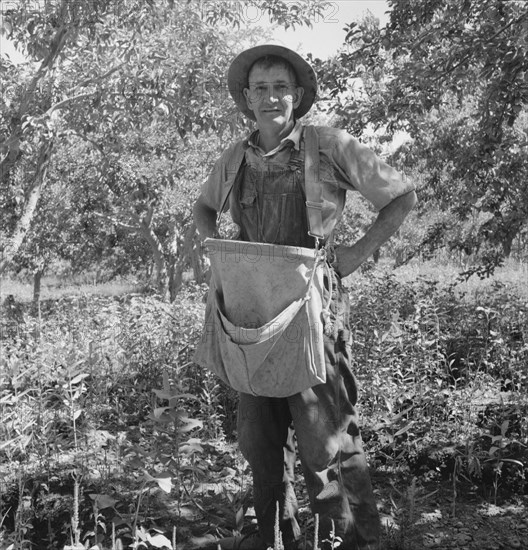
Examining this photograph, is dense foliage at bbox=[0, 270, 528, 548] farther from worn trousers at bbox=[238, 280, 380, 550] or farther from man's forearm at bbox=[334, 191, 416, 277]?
man's forearm at bbox=[334, 191, 416, 277]

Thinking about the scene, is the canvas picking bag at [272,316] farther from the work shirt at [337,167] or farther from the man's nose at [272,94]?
the man's nose at [272,94]

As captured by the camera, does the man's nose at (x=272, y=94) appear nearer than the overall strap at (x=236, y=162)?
Yes

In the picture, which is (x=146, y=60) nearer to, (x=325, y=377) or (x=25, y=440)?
(x=25, y=440)

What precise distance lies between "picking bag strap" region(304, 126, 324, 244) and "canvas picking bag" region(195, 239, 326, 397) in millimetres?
99

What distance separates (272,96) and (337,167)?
1.14 feet

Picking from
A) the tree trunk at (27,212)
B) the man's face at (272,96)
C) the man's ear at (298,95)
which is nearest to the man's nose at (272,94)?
the man's face at (272,96)

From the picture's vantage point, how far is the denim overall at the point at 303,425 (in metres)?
2.38

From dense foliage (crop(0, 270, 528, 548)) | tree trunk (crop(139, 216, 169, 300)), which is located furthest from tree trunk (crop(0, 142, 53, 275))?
tree trunk (crop(139, 216, 169, 300))

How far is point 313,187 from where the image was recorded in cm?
236

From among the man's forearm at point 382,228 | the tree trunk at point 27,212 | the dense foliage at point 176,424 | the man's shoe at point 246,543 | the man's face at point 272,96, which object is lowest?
the man's shoe at point 246,543

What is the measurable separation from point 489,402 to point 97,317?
336 centimetres

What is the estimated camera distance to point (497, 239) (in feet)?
17.8

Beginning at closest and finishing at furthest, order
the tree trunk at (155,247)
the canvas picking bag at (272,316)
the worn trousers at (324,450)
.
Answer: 1. the canvas picking bag at (272,316)
2. the worn trousers at (324,450)
3. the tree trunk at (155,247)

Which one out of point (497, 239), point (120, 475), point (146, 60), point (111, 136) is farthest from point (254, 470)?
point (111, 136)
